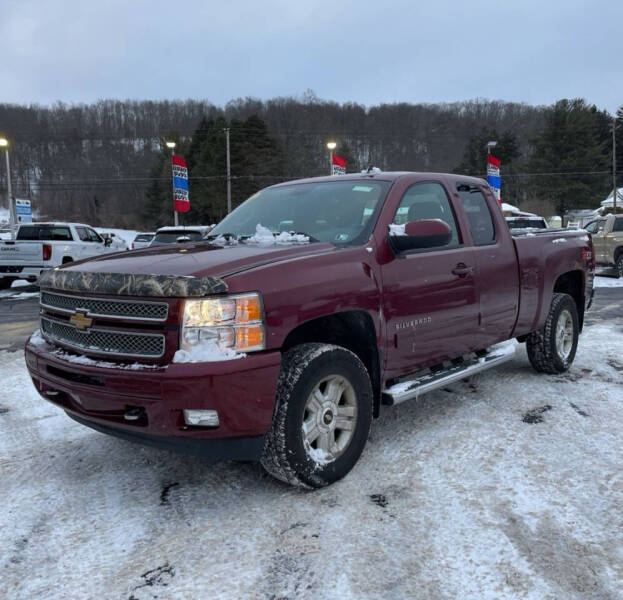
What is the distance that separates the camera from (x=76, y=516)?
120 inches

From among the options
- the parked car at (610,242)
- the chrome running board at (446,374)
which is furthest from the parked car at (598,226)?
the chrome running board at (446,374)

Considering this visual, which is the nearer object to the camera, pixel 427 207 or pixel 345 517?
pixel 345 517

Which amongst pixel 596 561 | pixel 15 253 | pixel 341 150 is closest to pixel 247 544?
pixel 596 561

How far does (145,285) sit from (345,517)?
1556mm

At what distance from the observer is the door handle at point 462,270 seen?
4221 mm

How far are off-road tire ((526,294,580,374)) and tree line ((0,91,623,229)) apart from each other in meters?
43.8

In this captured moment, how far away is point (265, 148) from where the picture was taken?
191 feet

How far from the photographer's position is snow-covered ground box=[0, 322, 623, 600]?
8.09ft

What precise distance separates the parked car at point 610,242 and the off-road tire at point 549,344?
1247 centimetres

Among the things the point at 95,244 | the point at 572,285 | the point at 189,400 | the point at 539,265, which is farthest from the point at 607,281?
the point at 189,400

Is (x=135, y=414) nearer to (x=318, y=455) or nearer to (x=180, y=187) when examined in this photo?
(x=318, y=455)

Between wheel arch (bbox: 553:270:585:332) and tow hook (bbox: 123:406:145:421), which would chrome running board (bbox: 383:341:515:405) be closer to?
wheel arch (bbox: 553:270:585:332)

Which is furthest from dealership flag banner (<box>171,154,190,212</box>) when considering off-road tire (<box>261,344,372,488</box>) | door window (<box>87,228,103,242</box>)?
off-road tire (<box>261,344,372,488</box>)

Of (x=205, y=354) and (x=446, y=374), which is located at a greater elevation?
(x=205, y=354)
